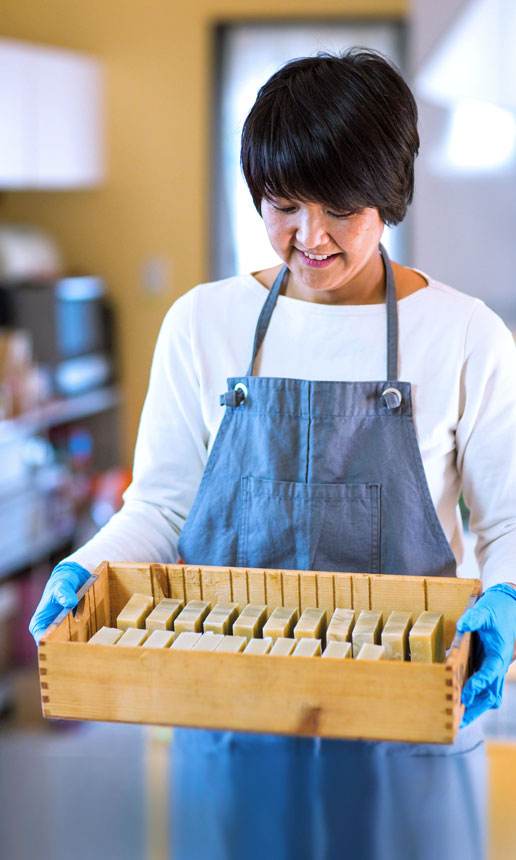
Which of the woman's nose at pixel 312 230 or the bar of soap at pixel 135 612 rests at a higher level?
the woman's nose at pixel 312 230

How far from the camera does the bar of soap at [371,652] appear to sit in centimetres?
93

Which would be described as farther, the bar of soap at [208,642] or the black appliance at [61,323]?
the black appliance at [61,323]

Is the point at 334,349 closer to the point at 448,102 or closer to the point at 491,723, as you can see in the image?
the point at 491,723

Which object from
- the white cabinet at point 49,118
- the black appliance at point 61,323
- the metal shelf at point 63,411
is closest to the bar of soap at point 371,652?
the metal shelf at point 63,411

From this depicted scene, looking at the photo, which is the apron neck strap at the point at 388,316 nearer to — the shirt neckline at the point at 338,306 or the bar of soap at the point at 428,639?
the shirt neckline at the point at 338,306

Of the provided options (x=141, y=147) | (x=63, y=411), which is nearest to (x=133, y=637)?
(x=63, y=411)

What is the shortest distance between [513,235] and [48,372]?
169 cm

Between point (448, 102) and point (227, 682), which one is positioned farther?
point (448, 102)

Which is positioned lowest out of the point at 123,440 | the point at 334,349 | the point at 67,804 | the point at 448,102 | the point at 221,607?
the point at 123,440

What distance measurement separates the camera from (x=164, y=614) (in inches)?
41.3

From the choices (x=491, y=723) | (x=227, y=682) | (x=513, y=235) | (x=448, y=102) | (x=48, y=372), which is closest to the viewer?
(x=227, y=682)

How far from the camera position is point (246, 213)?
167 inches

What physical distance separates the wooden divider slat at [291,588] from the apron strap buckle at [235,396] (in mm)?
226

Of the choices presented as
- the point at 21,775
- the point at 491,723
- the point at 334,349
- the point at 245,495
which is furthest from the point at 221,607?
the point at 491,723
